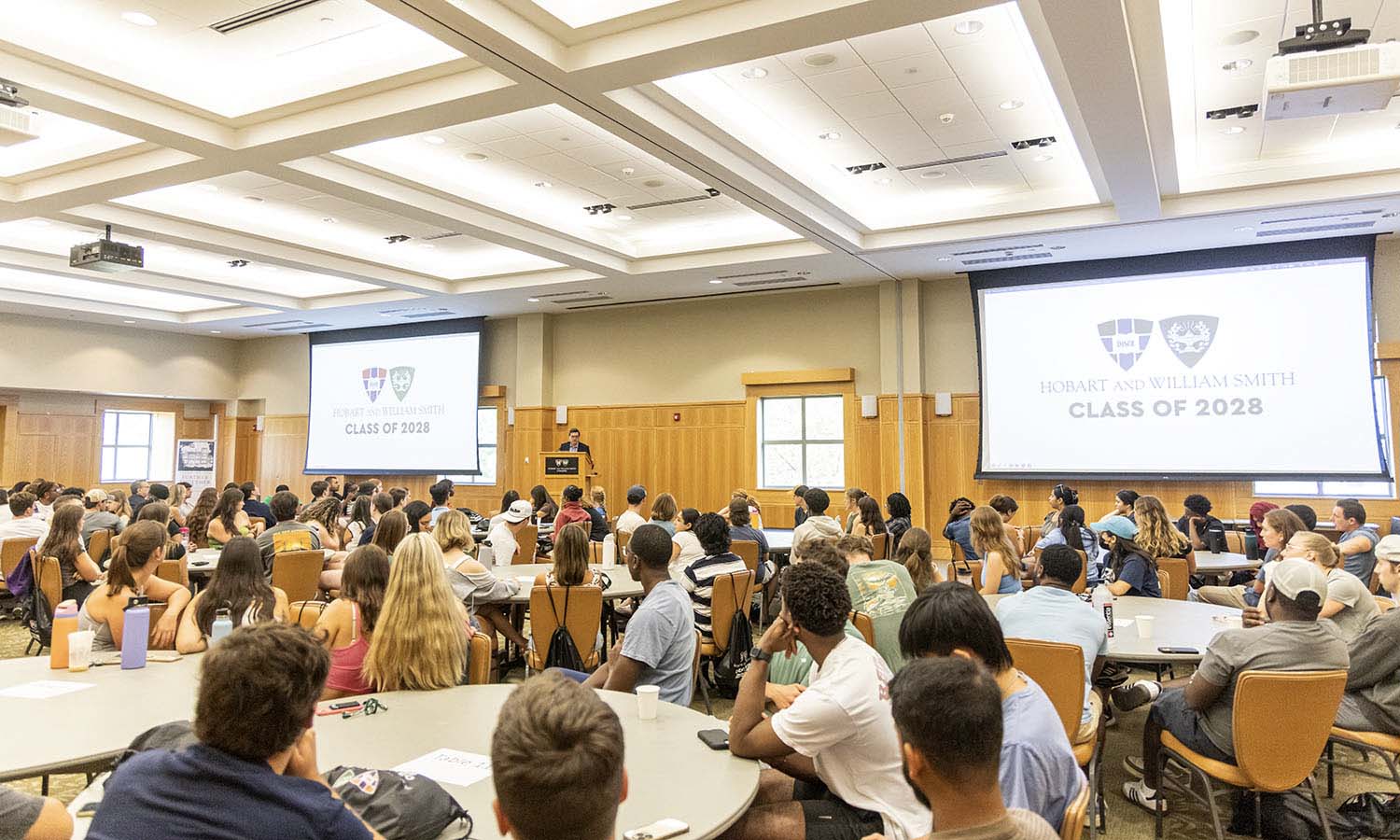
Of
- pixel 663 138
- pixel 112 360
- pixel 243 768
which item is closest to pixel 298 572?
pixel 663 138

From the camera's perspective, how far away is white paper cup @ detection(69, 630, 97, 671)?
335 cm

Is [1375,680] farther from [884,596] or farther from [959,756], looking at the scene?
[959,756]

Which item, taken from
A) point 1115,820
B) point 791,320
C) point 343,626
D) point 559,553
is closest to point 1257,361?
point 791,320

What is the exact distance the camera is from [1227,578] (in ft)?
28.3

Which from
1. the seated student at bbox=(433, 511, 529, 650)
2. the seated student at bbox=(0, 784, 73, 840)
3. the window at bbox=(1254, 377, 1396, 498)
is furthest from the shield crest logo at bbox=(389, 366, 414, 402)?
the seated student at bbox=(0, 784, 73, 840)

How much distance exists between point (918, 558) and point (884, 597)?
71 cm

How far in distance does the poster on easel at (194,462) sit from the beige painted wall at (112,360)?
978 mm

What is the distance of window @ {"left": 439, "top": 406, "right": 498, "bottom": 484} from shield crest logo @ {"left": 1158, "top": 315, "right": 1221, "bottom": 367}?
399 inches

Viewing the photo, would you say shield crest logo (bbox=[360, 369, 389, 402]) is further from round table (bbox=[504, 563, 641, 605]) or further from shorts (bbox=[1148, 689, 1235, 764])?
shorts (bbox=[1148, 689, 1235, 764])

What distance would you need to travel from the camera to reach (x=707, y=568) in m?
5.46

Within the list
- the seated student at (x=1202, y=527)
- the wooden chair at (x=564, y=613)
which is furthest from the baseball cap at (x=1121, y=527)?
the wooden chair at (x=564, y=613)

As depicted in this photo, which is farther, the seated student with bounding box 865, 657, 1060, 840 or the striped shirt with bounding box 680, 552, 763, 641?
the striped shirt with bounding box 680, 552, 763, 641

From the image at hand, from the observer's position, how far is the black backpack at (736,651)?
5.07 metres

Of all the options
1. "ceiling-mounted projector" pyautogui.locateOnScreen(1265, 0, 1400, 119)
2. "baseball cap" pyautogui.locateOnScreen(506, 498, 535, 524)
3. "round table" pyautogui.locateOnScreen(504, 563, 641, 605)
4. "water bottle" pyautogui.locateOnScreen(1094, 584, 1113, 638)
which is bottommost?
"round table" pyautogui.locateOnScreen(504, 563, 641, 605)
